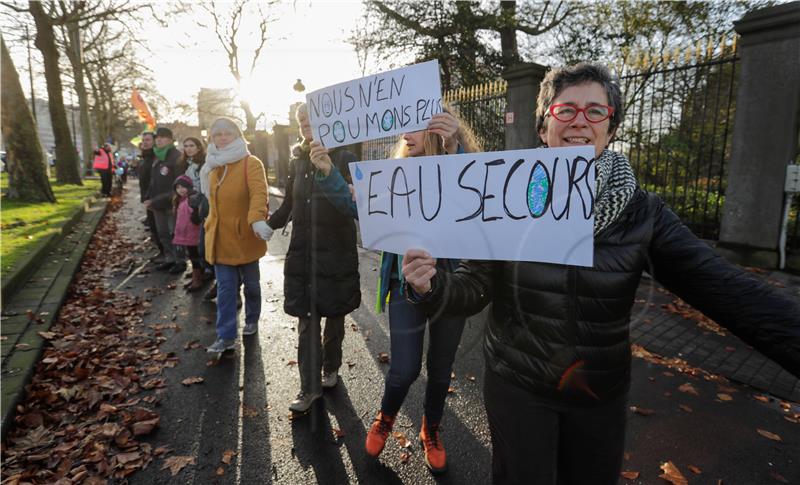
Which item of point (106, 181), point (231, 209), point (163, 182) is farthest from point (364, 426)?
point (106, 181)

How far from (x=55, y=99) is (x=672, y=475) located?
2227 cm

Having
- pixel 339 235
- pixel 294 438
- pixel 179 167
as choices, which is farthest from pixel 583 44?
pixel 294 438

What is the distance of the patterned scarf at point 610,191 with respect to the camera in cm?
144

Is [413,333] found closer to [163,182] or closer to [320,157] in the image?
[320,157]

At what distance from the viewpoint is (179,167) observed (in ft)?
23.3

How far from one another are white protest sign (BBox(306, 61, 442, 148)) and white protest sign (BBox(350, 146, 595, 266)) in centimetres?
51

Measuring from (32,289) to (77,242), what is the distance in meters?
3.65

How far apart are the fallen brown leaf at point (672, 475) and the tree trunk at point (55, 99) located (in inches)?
820

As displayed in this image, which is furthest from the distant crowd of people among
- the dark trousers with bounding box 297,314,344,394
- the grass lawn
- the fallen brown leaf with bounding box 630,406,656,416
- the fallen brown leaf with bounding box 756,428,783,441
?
the grass lawn

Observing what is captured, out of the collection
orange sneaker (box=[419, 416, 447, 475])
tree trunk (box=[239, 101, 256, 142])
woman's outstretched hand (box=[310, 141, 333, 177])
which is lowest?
orange sneaker (box=[419, 416, 447, 475])

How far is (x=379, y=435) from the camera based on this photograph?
2676mm

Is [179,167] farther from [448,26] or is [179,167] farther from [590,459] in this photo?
[448,26]

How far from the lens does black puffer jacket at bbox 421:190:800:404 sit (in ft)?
4.75

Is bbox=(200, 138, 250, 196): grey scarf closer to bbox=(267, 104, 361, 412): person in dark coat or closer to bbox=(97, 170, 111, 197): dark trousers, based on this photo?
bbox=(267, 104, 361, 412): person in dark coat
